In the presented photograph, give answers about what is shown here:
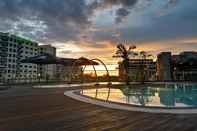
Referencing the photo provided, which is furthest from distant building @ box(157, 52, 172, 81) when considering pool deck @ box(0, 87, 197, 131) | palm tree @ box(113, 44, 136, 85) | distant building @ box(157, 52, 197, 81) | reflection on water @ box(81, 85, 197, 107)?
pool deck @ box(0, 87, 197, 131)

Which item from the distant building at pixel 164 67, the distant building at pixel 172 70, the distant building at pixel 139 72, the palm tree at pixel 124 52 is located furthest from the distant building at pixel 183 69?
the palm tree at pixel 124 52

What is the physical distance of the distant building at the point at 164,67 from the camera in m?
28.5

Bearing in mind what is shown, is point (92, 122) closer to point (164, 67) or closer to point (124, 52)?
point (124, 52)

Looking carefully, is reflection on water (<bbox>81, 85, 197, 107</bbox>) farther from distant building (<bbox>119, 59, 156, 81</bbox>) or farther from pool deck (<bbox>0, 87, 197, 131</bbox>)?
distant building (<bbox>119, 59, 156, 81</bbox>)

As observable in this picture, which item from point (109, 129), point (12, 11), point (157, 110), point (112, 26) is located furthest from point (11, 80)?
point (109, 129)

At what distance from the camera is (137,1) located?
Answer: 679 inches

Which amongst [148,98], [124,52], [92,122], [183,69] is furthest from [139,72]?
[92,122]

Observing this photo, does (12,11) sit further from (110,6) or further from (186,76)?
(186,76)

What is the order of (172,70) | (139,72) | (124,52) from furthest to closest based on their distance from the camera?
(124,52) → (172,70) → (139,72)

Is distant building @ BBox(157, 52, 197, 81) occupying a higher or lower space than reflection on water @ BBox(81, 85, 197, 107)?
higher

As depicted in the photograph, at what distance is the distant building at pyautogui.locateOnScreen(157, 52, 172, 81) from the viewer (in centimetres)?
2845

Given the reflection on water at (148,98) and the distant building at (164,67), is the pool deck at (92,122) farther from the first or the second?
the distant building at (164,67)

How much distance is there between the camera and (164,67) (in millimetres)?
28734

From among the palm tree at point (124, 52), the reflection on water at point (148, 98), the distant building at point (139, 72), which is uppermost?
the palm tree at point (124, 52)
